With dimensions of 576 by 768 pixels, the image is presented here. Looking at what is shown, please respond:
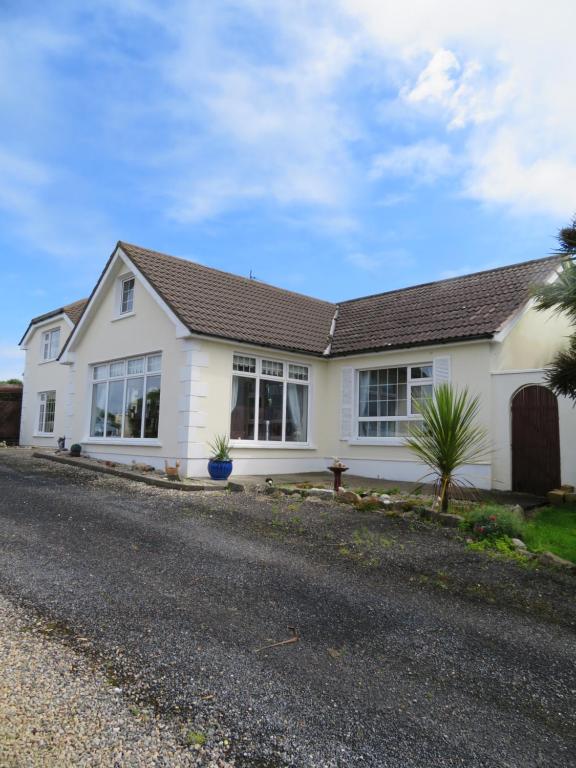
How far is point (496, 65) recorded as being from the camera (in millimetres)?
9594

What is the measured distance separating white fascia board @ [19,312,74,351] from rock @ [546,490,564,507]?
1980 centimetres

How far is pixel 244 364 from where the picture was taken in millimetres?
13586

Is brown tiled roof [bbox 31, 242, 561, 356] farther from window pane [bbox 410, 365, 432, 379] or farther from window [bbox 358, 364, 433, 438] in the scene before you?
window [bbox 358, 364, 433, 438]

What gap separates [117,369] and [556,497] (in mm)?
11933

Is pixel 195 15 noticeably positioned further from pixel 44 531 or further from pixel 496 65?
pixel 44 531

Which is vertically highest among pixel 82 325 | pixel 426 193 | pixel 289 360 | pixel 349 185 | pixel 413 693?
pixel 349 185

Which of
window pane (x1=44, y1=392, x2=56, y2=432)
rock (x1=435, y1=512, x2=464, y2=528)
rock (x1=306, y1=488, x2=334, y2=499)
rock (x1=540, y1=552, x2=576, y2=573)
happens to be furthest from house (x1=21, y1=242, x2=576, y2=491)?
window pane (x1=44, y1=392, x2=56, y2=432)

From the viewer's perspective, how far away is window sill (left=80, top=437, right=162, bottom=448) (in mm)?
13455

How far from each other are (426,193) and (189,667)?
489 inches

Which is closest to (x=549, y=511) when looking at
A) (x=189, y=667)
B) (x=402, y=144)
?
(x=189, y=667)

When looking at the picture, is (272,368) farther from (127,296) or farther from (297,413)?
(127,296)

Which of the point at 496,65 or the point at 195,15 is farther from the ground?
the point at 195,15

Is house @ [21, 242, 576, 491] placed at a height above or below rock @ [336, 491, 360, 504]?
above

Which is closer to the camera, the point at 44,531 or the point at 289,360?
the point at 44,531
